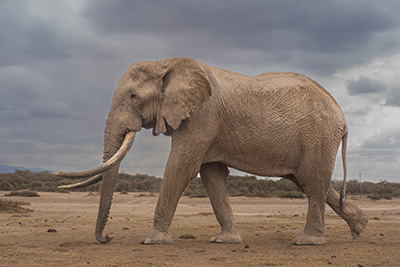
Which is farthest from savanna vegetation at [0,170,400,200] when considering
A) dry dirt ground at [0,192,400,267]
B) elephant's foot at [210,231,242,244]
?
elephant's foot at [210,231,242,244]

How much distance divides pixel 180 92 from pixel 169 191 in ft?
6.34

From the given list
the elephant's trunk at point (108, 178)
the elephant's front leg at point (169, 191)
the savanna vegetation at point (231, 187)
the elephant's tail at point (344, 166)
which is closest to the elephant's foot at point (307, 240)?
the elephant's tail at point (344, 166)

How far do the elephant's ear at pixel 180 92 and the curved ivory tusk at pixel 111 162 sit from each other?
57 cm

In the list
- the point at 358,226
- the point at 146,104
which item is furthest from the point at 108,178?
the point at 358,226

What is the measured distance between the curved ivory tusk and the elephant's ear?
1.86ft

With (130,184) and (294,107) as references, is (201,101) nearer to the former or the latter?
(294,107)

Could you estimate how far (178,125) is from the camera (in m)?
9.25

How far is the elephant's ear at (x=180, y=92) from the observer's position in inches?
367

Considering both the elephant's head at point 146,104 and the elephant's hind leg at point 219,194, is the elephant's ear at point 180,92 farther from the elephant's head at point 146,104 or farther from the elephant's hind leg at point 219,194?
the elephant's hind leg at point 219,194

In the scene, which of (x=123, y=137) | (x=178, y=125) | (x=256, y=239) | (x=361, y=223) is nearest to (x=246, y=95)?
(x=178, y=125)

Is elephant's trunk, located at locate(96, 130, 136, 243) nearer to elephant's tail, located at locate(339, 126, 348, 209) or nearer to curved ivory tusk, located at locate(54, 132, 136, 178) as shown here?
curved ivory tusk, located at locate(54, 132, 136, 178)

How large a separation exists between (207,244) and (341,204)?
3422mm

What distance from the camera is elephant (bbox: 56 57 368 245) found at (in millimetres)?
9367

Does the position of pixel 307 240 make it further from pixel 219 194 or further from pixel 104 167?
pixel 104 167
